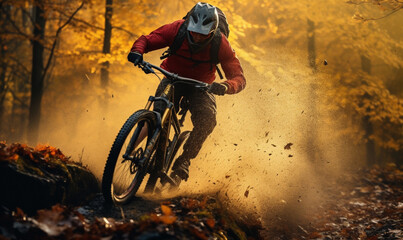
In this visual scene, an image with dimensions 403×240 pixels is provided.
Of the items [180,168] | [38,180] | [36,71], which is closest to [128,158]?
[38,180]

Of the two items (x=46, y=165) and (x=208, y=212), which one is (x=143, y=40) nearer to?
(x=46, y=165)

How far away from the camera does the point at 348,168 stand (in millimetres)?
14758

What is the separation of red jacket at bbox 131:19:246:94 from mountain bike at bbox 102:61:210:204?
22.9 inches

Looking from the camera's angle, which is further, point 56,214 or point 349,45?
point 349,45

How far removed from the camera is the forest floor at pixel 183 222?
2648 mm

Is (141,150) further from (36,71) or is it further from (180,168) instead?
(36,71)

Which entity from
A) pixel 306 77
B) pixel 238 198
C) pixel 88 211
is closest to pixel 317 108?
pixel 306 77

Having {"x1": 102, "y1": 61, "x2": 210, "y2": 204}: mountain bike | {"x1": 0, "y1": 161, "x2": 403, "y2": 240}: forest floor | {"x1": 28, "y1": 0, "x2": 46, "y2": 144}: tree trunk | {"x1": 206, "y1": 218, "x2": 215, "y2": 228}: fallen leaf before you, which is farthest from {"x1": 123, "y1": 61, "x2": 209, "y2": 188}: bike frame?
{"x1": 28, "y1": 0, "x2": 46, "y2": 144}: tree trunk

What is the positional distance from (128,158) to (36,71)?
8.54 meters

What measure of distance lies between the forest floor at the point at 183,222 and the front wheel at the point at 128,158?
0.21 metres

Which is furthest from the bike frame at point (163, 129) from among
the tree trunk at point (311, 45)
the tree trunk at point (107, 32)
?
the tree trunk at point (311, 45)

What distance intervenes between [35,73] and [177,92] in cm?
764

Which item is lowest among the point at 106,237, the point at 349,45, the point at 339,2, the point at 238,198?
the point at 238,198

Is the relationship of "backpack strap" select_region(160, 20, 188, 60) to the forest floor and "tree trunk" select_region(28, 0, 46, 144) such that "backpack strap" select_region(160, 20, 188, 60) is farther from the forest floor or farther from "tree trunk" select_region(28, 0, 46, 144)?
"tree trunk" select_region(28, 0, 46, 144)
